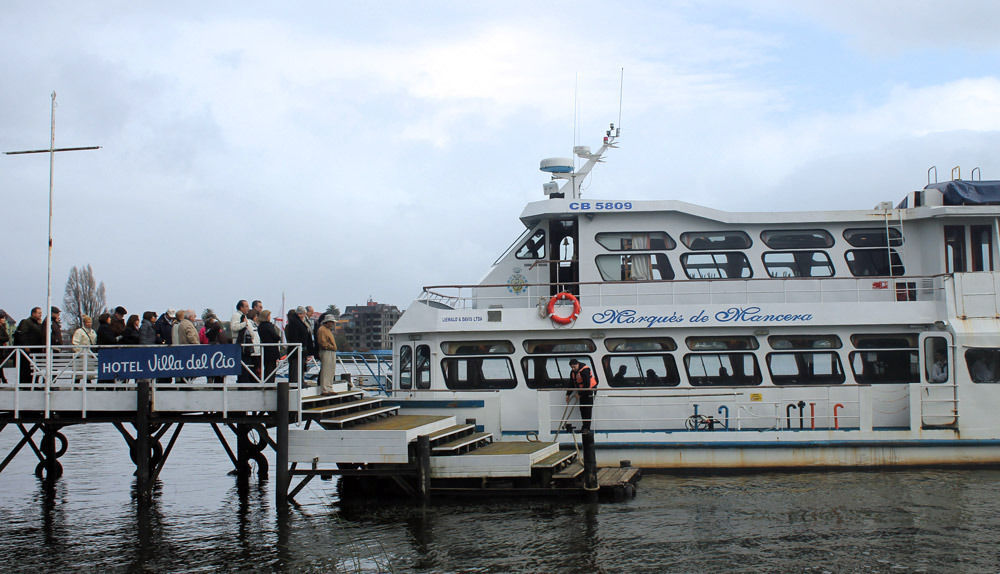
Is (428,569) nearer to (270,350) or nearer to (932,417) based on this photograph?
(270,350)

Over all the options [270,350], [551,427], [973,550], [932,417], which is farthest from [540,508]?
[932,417]

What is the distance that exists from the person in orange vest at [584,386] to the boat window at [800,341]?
3777 millimetres

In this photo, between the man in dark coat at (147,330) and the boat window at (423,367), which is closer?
the man in dark coat at (147,330)

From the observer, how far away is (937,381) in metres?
17.8

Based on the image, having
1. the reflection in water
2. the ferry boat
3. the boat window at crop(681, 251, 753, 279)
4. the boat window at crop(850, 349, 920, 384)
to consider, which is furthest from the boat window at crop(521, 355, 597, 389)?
the boat window at crop(850, 349, 920, 384)

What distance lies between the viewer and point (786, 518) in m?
14.2

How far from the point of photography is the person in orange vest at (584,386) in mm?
17531

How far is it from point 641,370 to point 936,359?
5.83 meters

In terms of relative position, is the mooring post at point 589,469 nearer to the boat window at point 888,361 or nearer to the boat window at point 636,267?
the boat window at point 636,267

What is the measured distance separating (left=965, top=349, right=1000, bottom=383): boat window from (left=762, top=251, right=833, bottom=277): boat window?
3.32 metres

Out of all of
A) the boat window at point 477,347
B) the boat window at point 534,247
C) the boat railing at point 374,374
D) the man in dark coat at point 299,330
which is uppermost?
the boat window at point 534,247

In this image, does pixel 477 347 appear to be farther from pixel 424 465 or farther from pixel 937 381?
pixel 937 381

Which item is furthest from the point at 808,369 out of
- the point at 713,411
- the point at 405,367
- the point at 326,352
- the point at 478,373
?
the point at 326,352

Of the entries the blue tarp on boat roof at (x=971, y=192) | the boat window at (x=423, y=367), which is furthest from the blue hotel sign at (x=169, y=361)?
the blue tarp on boat roof at (x=971, y=192)
